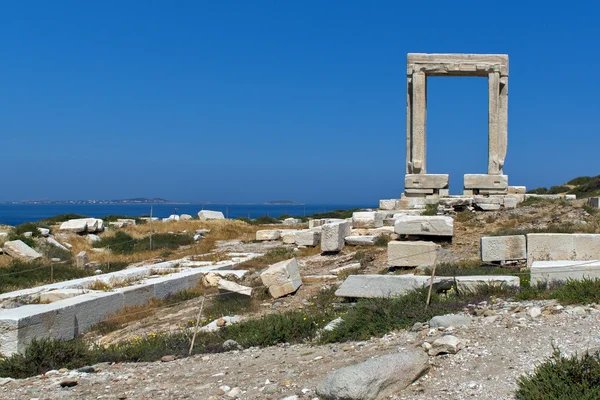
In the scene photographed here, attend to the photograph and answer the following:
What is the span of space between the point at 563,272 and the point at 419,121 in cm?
1678

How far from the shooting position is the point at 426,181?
969 inches

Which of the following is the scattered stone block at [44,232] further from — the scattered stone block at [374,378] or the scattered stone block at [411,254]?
the scattered stone block at [374,378]

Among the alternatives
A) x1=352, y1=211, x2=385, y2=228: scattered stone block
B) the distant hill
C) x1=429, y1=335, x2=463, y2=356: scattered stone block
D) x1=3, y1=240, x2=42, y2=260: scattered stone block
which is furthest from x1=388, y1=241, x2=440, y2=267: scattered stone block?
the distant hill

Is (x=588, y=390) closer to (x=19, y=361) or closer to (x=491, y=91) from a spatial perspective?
(x=19, y=361)

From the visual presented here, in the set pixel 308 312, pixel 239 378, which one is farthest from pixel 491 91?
pixel 239 378

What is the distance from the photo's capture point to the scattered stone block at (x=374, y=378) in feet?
15.9

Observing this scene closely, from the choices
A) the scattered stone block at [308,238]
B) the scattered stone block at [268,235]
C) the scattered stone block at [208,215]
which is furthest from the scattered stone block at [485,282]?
the scattered stone block at [208,215]

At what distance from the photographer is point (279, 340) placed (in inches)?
297

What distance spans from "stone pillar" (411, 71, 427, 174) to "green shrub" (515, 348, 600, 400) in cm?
2021

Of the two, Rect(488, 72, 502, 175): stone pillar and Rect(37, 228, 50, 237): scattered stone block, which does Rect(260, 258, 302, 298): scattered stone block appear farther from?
Rect(488, 72, 502, 175): stone pillar

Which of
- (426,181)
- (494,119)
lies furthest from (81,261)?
(494,119)

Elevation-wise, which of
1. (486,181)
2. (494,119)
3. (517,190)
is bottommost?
(517,190)

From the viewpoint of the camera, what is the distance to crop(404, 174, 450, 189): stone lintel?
24.5m

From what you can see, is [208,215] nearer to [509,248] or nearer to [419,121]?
[419,121]
